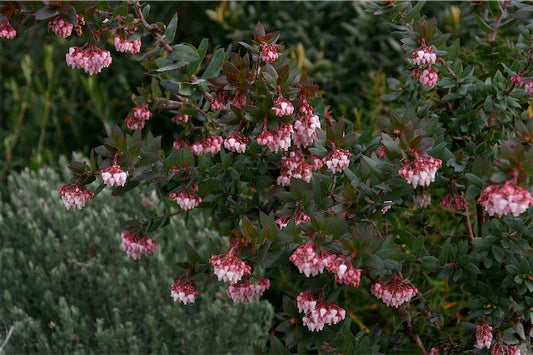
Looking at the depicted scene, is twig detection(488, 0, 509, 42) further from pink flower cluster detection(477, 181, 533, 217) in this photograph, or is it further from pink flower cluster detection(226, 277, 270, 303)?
pink flower cluster detection(226, 277, 270, 303)

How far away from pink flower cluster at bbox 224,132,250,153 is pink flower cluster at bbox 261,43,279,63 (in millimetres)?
199

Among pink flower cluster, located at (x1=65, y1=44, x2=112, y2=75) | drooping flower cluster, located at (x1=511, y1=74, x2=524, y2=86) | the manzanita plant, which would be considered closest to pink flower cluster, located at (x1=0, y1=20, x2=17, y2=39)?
the manzanita plant

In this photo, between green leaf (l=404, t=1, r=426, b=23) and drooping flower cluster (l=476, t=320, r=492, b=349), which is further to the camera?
green leaf (l=404, t=1, r=426, b=23)

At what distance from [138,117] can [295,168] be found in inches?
19.6

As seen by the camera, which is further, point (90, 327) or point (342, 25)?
point (342, 25)

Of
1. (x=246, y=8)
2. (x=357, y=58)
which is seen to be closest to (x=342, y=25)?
(x=357, y=58)

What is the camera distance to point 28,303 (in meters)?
2.54

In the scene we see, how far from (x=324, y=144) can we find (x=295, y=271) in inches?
16.0

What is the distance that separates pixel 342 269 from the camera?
1.42 metres

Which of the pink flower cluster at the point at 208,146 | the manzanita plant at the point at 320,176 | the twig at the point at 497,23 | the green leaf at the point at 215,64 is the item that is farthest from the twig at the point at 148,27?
the twig at the point at 497,23

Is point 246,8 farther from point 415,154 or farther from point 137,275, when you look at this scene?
point 415,154

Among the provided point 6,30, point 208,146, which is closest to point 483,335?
point 208,146

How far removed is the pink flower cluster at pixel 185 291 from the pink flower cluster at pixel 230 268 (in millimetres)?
198

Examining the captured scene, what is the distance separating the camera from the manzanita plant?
1498mm
